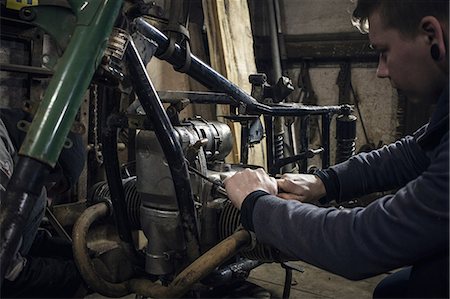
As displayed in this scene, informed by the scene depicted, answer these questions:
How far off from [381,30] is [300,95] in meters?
3.08

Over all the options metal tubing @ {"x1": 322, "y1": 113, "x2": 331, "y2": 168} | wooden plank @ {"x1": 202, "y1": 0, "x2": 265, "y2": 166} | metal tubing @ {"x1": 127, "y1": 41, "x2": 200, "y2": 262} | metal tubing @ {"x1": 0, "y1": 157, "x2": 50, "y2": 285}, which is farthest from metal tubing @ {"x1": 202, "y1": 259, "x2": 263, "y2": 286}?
wooden plank @ {"x1": 202, "y1": 0, "x2": 265, "y2": 166}

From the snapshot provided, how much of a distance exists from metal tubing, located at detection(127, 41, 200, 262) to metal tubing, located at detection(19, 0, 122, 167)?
21 centimetres

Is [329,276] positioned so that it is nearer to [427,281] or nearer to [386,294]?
[386,294]

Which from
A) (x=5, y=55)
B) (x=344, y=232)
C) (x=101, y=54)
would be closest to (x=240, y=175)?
(x=344, y=232)

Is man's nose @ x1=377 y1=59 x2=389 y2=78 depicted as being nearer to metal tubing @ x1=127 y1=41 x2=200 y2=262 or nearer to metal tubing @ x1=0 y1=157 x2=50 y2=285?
metal tubing @ x1=127 y1=41 x2=200 y2=262

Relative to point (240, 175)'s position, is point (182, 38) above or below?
above

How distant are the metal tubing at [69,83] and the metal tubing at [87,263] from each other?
0.54 metres

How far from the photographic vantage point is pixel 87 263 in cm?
119

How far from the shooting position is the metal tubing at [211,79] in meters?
1.21

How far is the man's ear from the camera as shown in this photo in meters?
0.79

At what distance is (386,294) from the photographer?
0.97 meters

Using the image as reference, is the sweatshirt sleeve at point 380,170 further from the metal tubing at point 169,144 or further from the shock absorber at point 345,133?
the shock absorber at point 345,133

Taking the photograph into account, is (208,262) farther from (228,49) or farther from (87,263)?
(228,49)

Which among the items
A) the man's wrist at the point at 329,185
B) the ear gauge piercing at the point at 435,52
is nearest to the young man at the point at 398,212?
the ear gauge piercing at the point at 435,52
